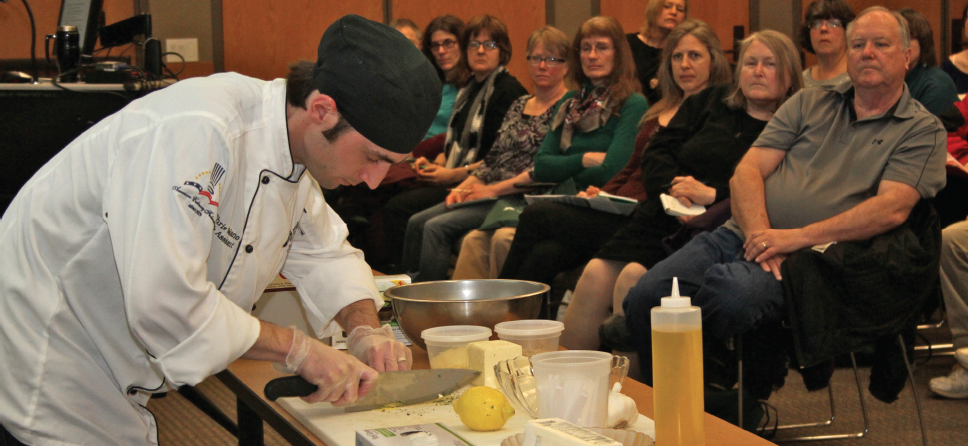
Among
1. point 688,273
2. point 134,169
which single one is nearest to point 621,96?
point 688,273

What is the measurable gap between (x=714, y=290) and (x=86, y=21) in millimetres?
2843

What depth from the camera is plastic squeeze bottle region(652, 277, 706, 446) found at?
0.92 meters

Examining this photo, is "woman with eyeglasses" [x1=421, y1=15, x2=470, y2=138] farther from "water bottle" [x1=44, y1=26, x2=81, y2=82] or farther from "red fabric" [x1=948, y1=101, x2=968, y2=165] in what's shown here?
"red fabric" [x1=948, y1=101, x2=968, y2=165]

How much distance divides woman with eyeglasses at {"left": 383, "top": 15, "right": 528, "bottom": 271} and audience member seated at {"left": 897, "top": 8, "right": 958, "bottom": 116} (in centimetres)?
168

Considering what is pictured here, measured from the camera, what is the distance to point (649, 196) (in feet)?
9.11

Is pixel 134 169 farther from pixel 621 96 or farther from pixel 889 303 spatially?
pixel 621 96

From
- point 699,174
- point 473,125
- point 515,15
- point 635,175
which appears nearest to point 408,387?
point 699,174

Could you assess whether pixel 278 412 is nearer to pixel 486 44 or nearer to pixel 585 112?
pixel 585 112

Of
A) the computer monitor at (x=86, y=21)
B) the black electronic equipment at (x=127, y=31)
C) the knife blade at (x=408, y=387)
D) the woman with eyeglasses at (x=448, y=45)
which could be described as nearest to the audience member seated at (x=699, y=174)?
the knife blade at (x=408, y=387)

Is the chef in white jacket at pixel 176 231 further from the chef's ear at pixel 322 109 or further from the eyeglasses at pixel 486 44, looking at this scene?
the eyeglasses at pixel 486 44

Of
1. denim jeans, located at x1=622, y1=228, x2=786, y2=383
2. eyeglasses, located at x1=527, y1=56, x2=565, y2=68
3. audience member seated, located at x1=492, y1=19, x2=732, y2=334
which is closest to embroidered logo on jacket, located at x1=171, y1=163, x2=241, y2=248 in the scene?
denim jeans, located at x1=622, y1=228, x2=786, y2=383

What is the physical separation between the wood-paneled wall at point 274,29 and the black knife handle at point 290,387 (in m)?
4.75

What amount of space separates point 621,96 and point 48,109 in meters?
2.10

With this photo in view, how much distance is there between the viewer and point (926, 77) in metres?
3.07
